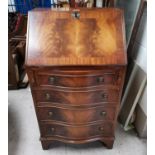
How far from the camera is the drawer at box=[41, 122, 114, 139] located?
1.39 meters

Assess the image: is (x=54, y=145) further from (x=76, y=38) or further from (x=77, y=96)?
(x=76, y=38)

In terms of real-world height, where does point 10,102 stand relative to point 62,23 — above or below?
below

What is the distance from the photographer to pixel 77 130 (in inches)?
55.1

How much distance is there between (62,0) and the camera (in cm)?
153

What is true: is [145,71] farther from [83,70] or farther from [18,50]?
[18,50]

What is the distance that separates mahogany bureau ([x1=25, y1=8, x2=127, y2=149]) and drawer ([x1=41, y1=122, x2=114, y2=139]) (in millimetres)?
231

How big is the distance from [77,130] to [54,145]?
0.38m

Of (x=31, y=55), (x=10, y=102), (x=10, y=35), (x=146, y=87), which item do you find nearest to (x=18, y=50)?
(x=10, y=35)

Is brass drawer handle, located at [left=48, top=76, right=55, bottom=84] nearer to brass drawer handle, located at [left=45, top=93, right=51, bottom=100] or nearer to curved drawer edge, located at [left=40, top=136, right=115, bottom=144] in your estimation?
brass drawer handle, located at [left=45, top=93, right=51, bottom=100]

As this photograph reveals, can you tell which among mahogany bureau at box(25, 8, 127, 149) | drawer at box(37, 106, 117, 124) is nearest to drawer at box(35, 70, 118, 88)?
mahogany bureau at box(25, 8, 127, 149)

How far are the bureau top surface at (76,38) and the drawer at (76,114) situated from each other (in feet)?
1.29

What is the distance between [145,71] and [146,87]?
0.14 meters
